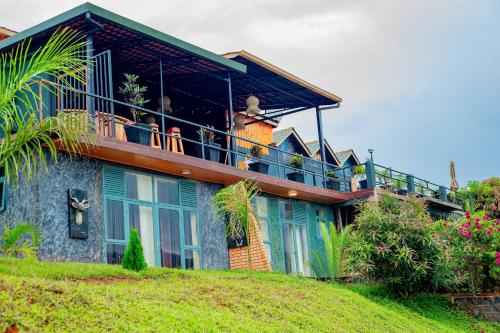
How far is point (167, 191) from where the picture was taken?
15953 mm

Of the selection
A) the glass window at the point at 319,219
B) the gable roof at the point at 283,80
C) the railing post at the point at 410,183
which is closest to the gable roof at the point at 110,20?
the gable roof at the point at 283,80


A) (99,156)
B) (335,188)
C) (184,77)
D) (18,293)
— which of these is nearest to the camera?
(18,293)

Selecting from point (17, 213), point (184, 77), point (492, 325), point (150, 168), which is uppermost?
point (184, 77)

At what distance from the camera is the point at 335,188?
70.1 feet

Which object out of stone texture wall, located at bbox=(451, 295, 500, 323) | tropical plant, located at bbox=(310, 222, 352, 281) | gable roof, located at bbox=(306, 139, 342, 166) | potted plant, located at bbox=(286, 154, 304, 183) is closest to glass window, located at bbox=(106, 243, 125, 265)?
tropical plant, located at bbox=(310, 222, 352, 281)

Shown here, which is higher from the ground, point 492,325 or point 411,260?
point 411,260

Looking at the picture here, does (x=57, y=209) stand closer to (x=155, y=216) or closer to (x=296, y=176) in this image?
(x=155, y=216)

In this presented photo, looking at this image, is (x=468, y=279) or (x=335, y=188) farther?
(x=335, y=188)

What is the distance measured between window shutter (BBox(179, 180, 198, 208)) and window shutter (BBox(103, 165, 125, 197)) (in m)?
1.79

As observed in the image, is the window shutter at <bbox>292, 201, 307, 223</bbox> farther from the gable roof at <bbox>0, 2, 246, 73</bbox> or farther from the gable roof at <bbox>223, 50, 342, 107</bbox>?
the gable roof at <bbox>0, 2, 246, 73</bbox>

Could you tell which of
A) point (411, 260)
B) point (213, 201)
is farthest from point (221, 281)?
point (411, 260)

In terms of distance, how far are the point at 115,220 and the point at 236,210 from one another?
2786 mm

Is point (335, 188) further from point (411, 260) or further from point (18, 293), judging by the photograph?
point (18, 293)

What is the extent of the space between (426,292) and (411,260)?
1.54m
